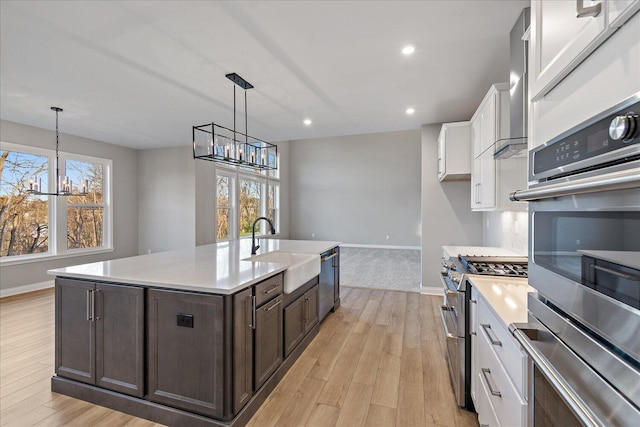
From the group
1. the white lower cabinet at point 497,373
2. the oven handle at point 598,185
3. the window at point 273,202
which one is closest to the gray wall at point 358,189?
the window at point 273,202

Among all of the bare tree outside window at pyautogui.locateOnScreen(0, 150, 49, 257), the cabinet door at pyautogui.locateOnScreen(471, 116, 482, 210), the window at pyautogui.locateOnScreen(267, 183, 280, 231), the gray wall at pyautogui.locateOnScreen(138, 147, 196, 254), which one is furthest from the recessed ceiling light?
the window at pyautogui.locateOnScreen(267, 183, 280, 231)

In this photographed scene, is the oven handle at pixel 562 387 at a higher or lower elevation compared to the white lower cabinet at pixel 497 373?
higher

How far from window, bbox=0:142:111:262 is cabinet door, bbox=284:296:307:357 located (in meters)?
3.27

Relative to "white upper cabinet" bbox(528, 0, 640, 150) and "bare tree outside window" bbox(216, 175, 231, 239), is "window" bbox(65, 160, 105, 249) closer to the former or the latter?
→ "bare tree outside window" bbox(216, 175, 231, 239)

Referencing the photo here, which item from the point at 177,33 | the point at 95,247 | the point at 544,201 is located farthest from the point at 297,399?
the point at 95,247

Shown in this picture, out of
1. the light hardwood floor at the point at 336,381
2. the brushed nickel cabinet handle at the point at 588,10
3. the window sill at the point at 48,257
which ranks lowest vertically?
the light hardwood floor at the point at 336,381

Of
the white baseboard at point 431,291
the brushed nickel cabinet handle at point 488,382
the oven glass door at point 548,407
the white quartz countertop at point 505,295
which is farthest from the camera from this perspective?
the white baseboard at point 431,291

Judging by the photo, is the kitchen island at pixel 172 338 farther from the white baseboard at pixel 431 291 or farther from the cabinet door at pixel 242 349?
the white baseboard at pixel 431 291

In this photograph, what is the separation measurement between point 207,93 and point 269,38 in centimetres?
143

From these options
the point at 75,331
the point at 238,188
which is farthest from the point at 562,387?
the point at 238,188

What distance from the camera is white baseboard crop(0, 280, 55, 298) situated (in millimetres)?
4386

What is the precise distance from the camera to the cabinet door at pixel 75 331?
2006 millimetres

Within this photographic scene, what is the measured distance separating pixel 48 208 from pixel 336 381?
18.1 ft

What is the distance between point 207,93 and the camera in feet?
11.3
